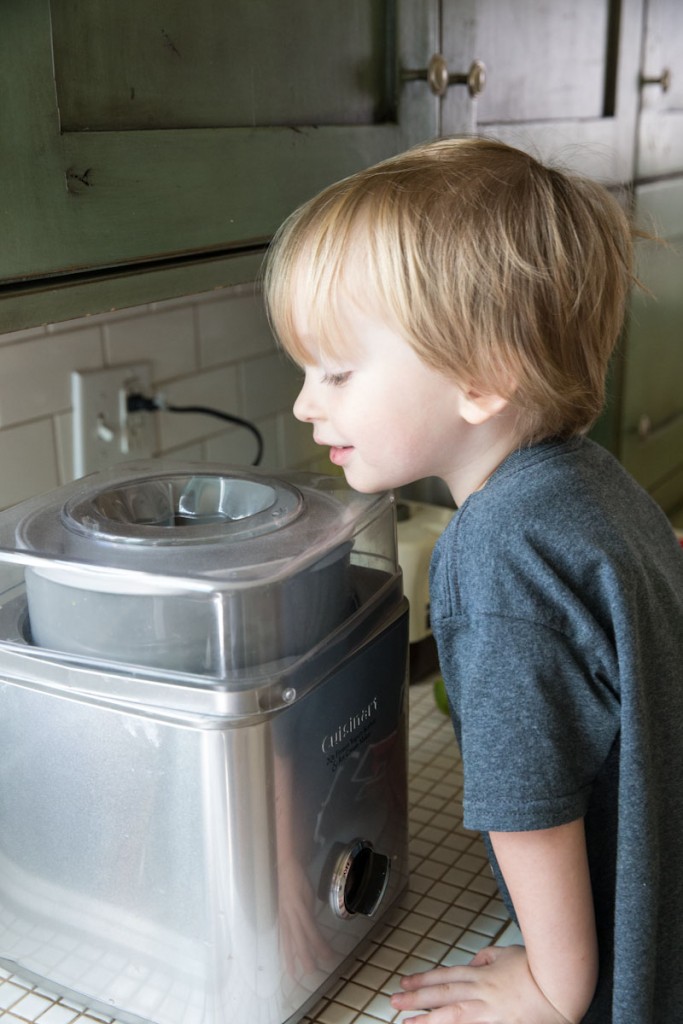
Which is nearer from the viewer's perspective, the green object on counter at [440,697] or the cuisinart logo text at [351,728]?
the cuisinart logo text at [351,728]

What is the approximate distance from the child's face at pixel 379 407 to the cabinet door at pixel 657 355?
817 millimetres

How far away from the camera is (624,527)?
67cm

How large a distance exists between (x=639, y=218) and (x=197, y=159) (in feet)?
2.95

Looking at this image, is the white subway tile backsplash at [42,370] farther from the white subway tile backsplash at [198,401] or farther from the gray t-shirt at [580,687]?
the gray t-shirt at [580,687]

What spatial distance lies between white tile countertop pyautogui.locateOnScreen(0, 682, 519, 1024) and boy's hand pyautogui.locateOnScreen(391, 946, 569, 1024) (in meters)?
0.02

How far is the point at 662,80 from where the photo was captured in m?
1.38

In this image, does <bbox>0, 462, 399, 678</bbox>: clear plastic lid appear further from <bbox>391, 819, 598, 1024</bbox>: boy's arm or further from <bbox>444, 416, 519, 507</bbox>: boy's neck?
<bbox>391, 819, 598, 1024</bbox>: boy's arm

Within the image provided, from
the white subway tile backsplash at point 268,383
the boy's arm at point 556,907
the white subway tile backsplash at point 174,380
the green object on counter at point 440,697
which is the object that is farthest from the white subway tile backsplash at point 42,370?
the boy's arm at point 556,907

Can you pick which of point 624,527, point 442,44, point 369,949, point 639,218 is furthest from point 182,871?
point 639,218

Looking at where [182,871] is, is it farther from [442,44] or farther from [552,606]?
[442,44]

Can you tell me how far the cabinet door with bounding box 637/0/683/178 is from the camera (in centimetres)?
134

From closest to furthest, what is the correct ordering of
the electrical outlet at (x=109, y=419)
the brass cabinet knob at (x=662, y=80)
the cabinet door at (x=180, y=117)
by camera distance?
the cabinet door at (x=180, y=117) → the electrical outlet at (x=109, y=419) → the brass cabinet knob at (x=662, y=80)

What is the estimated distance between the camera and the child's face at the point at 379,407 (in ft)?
2.13

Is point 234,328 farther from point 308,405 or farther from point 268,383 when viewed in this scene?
point 308,405
